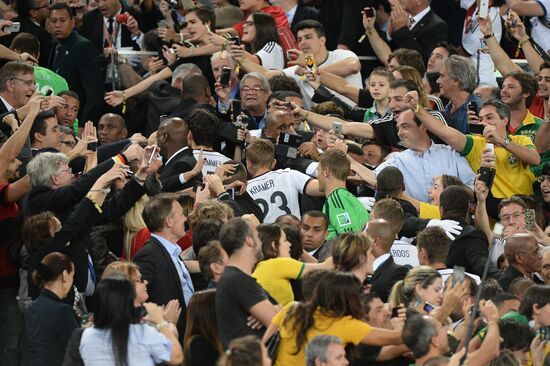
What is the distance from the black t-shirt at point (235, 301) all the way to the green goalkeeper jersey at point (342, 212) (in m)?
2.74

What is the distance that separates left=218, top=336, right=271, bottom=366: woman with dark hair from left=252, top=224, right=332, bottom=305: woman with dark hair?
1.76 m

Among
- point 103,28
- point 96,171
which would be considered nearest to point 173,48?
point 103,28

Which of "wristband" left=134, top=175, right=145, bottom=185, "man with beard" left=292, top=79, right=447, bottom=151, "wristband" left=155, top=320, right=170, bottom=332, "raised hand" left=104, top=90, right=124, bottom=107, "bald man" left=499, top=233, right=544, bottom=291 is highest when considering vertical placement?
"wristband" left=155, top=320, right=170, bottom=332

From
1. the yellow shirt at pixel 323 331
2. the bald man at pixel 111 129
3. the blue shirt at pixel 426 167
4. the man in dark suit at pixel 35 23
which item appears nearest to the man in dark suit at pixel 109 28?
the man in dark suit at pixel 35 23

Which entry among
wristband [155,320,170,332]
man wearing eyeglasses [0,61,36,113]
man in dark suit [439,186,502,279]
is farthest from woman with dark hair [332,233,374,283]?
man wearing eyeglasses [0,61,36,113]

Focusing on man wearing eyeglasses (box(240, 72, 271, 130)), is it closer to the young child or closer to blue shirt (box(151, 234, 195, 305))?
the young child

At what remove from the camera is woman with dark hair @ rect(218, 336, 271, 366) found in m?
8.46

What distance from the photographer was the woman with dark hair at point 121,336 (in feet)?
30.8

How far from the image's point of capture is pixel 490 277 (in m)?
12.2

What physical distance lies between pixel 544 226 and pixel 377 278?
2727 millimetres

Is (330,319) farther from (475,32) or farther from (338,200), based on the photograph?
(475,32)

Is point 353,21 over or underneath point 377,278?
underneath

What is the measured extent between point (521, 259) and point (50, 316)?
3.79 metres

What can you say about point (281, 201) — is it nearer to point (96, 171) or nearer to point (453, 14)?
point (96, 171)
